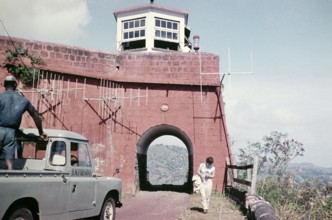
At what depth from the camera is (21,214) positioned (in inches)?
166

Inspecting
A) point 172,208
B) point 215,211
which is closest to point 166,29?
point 172,208

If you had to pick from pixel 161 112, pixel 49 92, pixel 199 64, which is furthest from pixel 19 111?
pixel 199 64

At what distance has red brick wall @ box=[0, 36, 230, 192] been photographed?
42.0 feet

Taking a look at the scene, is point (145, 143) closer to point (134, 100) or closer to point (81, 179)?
point (134, 100)

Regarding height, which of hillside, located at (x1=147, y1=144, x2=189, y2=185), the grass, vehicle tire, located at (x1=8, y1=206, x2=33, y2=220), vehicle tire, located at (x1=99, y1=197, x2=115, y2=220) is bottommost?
hillside, located at (x1=147, y1=144, x2=189, y2=185)

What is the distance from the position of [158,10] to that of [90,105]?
11.1 m

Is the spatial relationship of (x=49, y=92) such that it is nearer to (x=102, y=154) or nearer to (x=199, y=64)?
(x=102, y=154)

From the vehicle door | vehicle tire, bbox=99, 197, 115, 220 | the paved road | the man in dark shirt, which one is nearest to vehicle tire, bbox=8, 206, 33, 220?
the man in dark shirt

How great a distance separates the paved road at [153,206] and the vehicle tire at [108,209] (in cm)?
124

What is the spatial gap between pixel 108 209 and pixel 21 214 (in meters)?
2.80

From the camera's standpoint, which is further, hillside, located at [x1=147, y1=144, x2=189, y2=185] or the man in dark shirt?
hillside, located at [x1=147, y1=144, x2=189, y2=185]

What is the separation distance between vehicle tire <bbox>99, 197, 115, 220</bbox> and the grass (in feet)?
6.02

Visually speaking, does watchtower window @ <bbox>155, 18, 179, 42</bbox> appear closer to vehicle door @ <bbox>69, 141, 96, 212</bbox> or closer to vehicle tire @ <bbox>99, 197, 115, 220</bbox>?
vehicle tire @ <bbox>99, 197, 115, 220</bbox>

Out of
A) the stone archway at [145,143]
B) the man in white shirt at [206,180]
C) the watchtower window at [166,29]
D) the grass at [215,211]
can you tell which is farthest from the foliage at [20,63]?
the watchtower window at [166,29]
